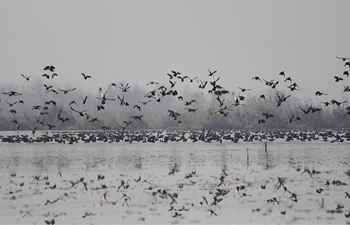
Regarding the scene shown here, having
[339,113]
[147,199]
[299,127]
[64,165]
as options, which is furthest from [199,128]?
[147,199]

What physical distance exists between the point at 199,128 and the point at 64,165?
5054 cm

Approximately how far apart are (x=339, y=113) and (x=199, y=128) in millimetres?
18443

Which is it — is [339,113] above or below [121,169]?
above

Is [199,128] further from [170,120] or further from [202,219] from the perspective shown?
[202,219]

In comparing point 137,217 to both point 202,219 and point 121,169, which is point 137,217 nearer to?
point 202,219

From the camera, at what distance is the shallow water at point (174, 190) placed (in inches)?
628

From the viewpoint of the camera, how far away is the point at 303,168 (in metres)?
27.5

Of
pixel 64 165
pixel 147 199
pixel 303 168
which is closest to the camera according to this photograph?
pixel 147 199

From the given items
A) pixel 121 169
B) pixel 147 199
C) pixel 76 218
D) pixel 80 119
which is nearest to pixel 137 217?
pixel 76 218

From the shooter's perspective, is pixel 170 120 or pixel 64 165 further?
pixel 170 120

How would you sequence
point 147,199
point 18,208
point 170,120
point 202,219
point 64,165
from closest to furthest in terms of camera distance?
point 202,219 → point 18,208 → point 147,199 → point 64,165 → point 170,120

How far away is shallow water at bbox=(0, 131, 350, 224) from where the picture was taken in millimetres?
15953

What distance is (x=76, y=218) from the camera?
15820 mm

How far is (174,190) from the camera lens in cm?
2055
